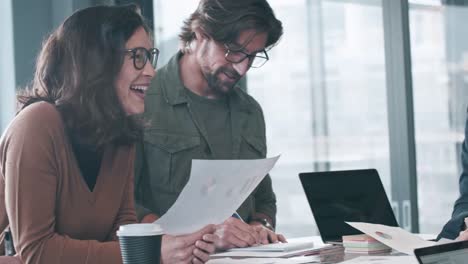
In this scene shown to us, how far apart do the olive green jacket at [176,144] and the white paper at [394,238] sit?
1.88 feet

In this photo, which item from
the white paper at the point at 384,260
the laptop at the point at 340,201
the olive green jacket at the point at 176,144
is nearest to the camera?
the white paper at the point at 384,260

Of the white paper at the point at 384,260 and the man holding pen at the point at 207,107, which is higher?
the man holding pen at the point at 207,107

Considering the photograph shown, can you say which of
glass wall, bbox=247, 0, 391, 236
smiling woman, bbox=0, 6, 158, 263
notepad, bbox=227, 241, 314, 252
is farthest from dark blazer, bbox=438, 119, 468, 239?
glass wall, bbox=247, 0, 391, 236

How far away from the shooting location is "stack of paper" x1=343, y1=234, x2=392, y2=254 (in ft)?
7.18

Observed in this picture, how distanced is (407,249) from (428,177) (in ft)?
9.13

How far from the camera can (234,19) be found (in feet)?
8.62

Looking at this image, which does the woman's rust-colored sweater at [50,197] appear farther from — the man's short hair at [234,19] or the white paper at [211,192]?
the man's short hair at [234,19]

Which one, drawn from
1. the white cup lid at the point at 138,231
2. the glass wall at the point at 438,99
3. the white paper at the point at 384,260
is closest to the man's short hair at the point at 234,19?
the white paper at the point at 384,260

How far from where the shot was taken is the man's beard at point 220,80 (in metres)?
2.60

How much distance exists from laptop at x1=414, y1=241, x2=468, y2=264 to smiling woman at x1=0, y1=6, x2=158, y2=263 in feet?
2.58

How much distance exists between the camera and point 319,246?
2.29m

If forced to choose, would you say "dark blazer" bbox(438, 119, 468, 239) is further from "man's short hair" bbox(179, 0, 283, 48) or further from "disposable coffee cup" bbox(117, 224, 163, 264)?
"disposable coffee cup" bbox(117, 224, 163, 264)

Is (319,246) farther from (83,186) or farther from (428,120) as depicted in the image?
(428,120)

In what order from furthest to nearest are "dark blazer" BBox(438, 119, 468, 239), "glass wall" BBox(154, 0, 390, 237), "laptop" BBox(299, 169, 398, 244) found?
"glass wall" BBox(154, 0, 390, 237) → "laptop" BBox(299, 169, 398, 244) → "dark blazer" BBox(438, 119, 468, 239)
